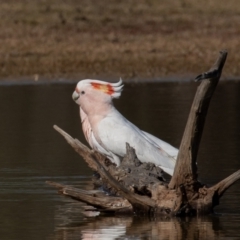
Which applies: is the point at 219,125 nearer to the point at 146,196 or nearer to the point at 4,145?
the point at 4,145

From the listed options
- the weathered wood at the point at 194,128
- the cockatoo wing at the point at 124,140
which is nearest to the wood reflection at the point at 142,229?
the weathered wood at the point at 194,128

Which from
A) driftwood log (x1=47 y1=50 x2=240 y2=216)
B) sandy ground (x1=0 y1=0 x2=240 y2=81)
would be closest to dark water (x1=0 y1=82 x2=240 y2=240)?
driftwood log (x1=47 y1=50 x2=240 y2=216)

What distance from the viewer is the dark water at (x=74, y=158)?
8.60 metres

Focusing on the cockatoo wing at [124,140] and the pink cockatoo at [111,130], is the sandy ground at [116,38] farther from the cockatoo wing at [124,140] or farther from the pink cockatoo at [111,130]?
the cockatoo wing at [124,140]

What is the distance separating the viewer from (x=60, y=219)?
908 centimetres

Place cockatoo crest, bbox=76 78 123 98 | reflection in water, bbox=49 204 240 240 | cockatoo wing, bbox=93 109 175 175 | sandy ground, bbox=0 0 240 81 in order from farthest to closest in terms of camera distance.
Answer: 1. sandy ground, bbox=0 0 240 81
2. cockatoo crest, bbox=76 78 123 98
3. cockatoo wing, bbox=93 109 175 175
4. reflection in water, bbox=49 204 240 240

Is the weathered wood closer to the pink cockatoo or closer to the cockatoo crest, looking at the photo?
the pink cockatoo

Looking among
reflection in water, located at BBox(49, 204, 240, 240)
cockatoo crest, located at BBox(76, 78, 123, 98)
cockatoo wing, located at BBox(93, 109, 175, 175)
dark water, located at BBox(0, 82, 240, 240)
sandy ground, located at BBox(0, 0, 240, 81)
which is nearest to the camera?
reflection in water, located at BBox(49, 204, 240, 240)

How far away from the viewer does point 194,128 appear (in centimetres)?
866

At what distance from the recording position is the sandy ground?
81.7ft

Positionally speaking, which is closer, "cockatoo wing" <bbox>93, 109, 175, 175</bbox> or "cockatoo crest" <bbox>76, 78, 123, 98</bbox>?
"cockatoo wing" <bbox>93, 109, 175, 175</bbox>

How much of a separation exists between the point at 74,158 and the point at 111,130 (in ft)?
7.91

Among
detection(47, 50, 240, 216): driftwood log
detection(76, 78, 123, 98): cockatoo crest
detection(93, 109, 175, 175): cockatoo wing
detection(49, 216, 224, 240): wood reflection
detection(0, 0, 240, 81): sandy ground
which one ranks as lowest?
detection(49, 216, 224, 240): wood reflection

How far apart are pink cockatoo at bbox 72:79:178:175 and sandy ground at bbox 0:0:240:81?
1315 centimetres
